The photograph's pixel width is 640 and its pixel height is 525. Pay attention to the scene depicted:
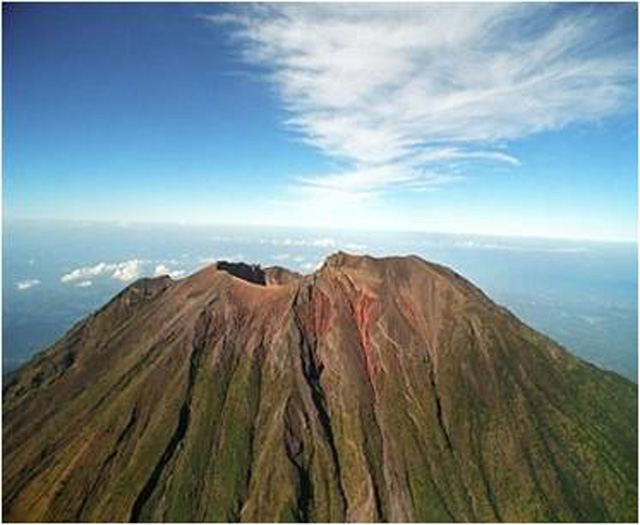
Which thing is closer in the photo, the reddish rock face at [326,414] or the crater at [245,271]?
the reddish rock face at [326,414]

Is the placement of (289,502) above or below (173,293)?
below

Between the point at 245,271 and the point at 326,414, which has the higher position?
the point at 245,271

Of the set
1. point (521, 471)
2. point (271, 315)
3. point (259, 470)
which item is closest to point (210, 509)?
point (259, 470)

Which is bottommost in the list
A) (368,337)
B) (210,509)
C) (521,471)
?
(210,509)

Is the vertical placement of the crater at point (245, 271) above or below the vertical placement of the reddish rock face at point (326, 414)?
above

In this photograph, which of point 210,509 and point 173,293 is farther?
point 173,293

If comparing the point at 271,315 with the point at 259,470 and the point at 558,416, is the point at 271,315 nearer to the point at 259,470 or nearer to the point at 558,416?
the point at 259,470

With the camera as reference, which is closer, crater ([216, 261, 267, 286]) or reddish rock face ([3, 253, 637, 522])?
reddish rock face ([3, 253, 637, 522])

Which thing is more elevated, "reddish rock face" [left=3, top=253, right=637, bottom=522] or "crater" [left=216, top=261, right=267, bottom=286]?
"crater" [left=216, top=261, right=267, bottom=286]
